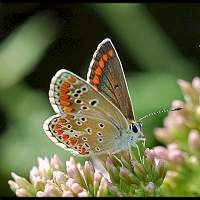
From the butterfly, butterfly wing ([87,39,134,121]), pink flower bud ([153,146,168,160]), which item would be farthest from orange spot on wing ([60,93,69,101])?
pink flower bud ([153,146,168,160])

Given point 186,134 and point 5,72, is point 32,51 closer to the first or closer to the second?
point 5,72

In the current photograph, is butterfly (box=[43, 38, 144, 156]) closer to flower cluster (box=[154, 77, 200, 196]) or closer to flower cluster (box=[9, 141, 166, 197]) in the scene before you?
flower cluster (box=[9, 141, 166, 197])

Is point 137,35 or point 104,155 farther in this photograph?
point 137,35

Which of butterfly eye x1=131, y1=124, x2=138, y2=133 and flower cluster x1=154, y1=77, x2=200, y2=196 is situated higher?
butterfly eye x1=131, y1=124, x2=138, y2=133

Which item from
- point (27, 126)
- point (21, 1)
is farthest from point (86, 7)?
point (27, 126)

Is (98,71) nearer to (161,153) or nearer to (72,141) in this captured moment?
(72,141)

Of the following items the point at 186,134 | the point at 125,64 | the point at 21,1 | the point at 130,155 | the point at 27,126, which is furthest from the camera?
the point at 21,1

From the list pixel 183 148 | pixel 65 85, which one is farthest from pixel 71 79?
pixel 183 148

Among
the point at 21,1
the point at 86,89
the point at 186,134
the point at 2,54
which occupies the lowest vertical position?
the point at 186,134
